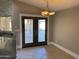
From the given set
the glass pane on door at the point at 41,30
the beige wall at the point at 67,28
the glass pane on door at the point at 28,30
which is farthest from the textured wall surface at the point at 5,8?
the beige wall at the point at 67,28

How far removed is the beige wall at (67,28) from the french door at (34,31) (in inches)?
31.2

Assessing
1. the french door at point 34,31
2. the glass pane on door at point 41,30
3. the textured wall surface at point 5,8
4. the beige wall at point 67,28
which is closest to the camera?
the beige wall at point 67,28

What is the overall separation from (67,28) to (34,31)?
7.34ft

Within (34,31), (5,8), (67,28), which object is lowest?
(34,31)

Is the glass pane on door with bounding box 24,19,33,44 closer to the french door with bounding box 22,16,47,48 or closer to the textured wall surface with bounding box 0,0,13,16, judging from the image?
the french door with bounding box 22,16,47,48

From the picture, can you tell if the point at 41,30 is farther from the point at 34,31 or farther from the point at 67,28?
the point at 67,28

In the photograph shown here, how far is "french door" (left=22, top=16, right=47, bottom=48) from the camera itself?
7104mm

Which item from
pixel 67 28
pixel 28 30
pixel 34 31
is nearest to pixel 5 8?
pixel 28 30

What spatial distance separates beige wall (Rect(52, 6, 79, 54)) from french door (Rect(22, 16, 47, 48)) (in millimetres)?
792

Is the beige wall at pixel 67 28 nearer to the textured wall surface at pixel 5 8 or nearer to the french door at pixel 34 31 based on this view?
the french door at pixel 34 31

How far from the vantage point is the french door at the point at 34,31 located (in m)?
7.10

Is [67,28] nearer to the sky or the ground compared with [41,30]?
nearer to the sky

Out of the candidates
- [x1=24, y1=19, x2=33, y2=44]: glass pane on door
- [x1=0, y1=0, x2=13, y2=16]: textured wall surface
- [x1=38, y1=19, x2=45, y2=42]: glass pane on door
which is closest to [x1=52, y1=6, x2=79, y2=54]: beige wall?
[x1=38, y1=19, x2=45, y2=42]: glass pane on door

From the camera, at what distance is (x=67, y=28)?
238 inches
